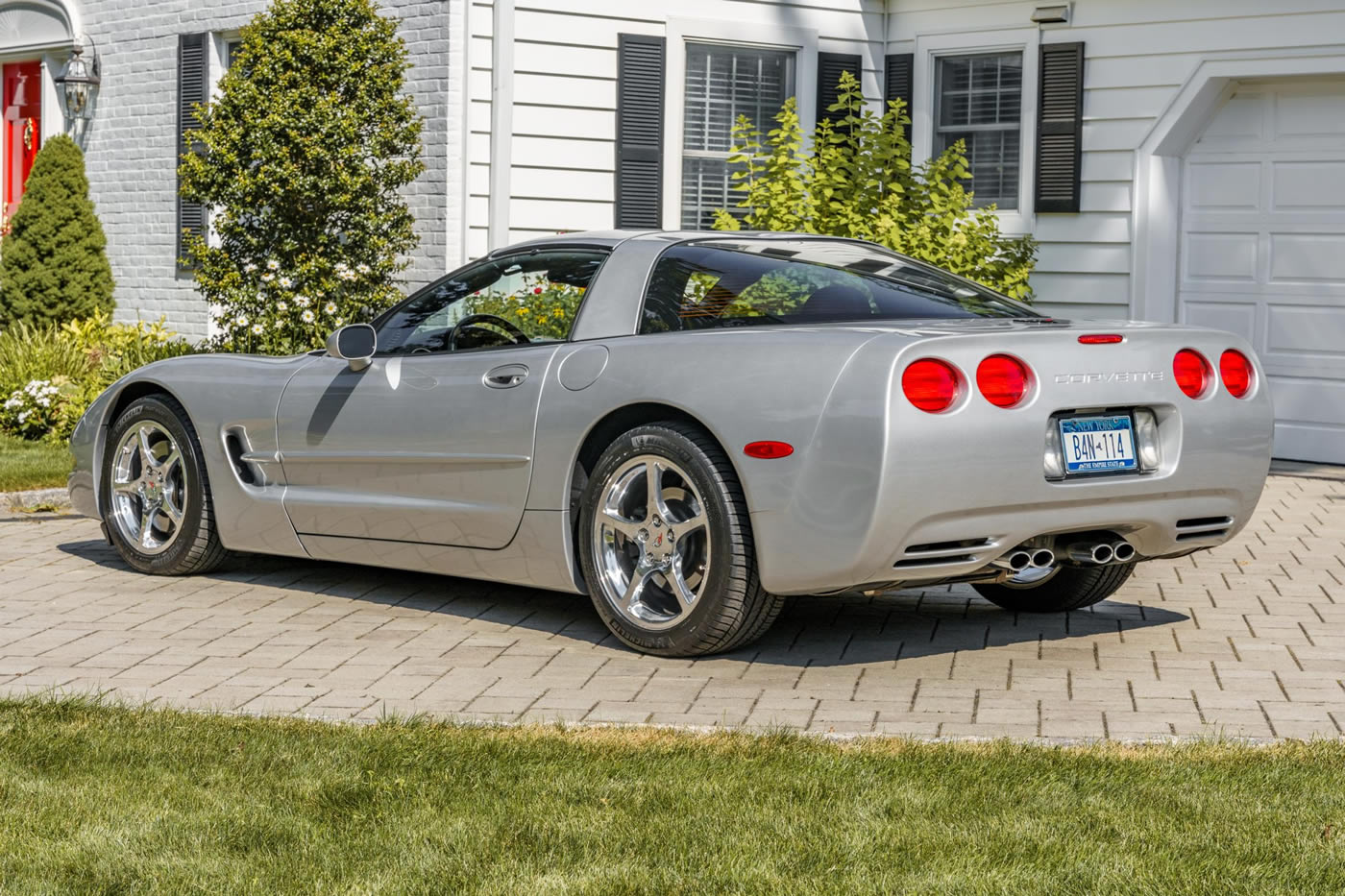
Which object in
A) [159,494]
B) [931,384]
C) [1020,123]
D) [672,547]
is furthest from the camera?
[1020,123]

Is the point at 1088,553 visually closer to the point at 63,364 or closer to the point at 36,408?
the point at 36,408

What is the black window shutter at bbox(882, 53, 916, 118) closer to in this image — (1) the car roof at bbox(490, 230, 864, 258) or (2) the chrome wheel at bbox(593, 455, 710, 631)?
(1) the car roof at bbox(490, 230, 864, 258)

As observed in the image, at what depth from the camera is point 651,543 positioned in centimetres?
559

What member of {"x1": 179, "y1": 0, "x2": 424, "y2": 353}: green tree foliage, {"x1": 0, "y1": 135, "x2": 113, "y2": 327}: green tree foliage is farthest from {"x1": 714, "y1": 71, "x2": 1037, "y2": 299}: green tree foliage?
{"x1": 0, "y1": 135, "x2": 113, "y2": 327}: green tree foliage

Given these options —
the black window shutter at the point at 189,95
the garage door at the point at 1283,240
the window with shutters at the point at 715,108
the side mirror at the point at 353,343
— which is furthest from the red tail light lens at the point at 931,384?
the black window shutter at the point at 189,95

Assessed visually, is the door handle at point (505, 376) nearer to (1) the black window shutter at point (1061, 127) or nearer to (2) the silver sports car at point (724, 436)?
(2) the silver sports car at point (724, 436)

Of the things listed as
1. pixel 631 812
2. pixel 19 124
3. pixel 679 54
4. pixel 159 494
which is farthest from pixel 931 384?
pixel 19 124

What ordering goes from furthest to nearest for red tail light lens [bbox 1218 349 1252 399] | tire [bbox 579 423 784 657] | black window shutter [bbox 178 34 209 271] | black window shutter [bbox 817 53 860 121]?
black window shutter [bbox 178 34 209 271]
black window shutter [bbox 817 53 860 121]
red tail light lens [bbox 1218 349 1252 399]
tire [bbox 579 423 784 657]

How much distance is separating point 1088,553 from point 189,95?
33.9 ft

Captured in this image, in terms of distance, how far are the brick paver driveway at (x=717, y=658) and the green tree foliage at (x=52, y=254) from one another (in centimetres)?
732

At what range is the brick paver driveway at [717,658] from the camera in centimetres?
493

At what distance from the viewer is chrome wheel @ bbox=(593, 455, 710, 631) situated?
5.52 meters

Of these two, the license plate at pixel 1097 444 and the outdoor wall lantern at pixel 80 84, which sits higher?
the outdoor wall lantern at pixel 80 84

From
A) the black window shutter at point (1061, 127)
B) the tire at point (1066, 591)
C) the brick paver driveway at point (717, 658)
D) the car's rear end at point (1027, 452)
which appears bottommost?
the brick paver driveway at point (717, 658)
